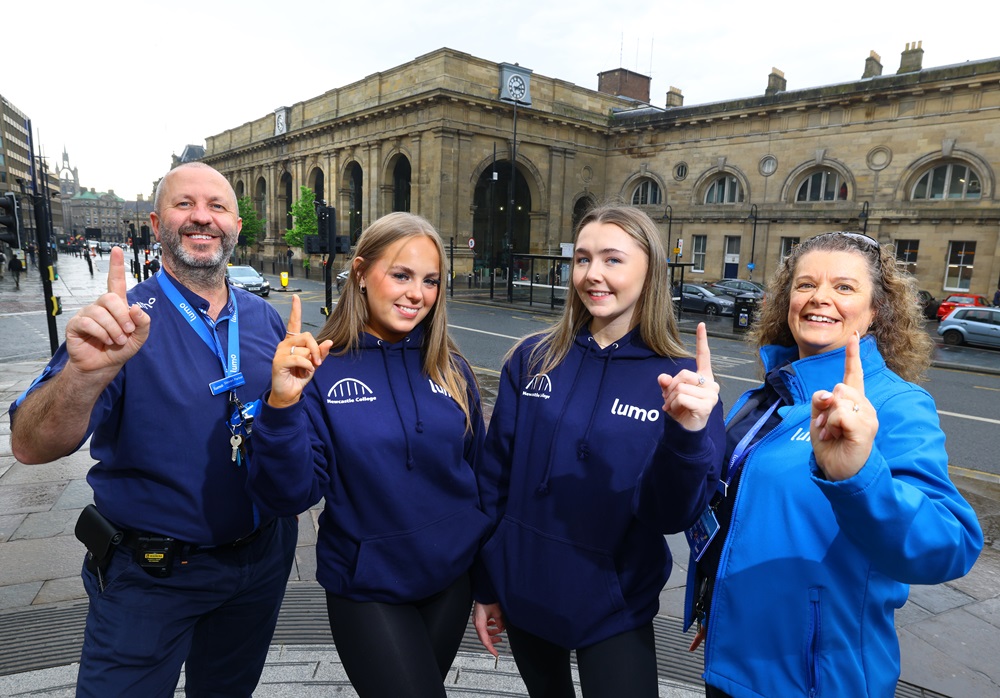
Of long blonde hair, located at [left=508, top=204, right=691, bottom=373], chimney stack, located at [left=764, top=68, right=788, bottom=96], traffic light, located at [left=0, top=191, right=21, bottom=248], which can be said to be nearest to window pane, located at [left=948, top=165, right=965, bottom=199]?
chimney stack, located at [left=764, top=68, right=788, bottom=96]

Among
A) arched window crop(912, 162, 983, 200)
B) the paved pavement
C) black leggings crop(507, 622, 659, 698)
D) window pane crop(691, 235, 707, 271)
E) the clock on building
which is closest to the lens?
black leggings crop(507, 622, 659, 698)

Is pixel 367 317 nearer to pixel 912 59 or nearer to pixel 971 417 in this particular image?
pixel 971 417

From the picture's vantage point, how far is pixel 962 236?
2783 centimetres

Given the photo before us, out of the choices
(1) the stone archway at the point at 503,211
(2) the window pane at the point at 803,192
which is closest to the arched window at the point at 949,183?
(2) the window pane at the point at 803,192

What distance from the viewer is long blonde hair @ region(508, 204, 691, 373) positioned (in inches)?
87.1

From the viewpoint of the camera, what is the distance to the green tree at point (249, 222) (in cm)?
5546

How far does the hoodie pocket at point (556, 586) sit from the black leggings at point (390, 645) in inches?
11.2

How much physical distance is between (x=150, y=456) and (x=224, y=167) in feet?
235

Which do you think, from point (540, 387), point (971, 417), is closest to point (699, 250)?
point (971, 417)

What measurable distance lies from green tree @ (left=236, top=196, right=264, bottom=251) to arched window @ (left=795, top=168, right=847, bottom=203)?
44.9 metres

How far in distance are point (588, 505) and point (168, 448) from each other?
1494 millimetres

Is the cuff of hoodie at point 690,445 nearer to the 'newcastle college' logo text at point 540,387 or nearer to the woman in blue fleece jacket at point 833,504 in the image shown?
the woman in blue fleece jacket at point 833,504

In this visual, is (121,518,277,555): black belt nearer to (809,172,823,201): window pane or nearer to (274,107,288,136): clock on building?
(809,172,823,201): window pane

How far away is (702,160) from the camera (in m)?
36.2
